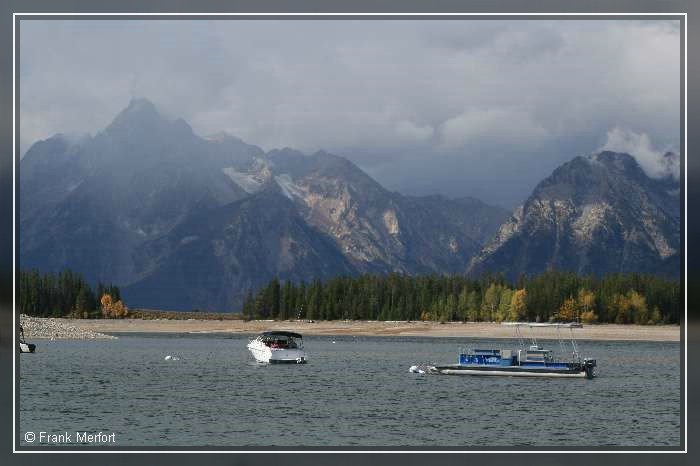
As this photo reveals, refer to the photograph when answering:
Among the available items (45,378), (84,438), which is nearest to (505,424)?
(84,438)

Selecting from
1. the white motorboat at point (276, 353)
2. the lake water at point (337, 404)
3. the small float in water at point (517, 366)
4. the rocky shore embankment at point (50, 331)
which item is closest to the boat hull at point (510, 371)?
the small float in water at point (517, 366)

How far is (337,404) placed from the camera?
2928 inches

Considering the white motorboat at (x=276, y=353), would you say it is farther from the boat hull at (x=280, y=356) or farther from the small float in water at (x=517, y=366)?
the small float in water at (x=517, y=366)

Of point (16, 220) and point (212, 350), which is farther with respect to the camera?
point (212, 350)

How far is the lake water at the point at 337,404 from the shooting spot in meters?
59.0

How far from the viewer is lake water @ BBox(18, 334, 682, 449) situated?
58969 mm

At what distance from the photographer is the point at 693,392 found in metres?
52.0

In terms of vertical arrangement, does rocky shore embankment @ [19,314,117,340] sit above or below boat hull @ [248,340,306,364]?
below

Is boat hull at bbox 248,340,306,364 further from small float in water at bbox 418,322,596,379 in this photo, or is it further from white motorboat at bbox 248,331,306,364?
small float in water at bbox 418,322,596,379

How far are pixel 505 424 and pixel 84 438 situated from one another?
26040mm

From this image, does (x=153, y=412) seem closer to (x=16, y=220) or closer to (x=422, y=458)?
(x=422, y=458)

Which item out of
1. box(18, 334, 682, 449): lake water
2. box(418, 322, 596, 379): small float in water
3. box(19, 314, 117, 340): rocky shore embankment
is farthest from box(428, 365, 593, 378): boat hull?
box(19, 314, 117, 340): rocky shore embankment

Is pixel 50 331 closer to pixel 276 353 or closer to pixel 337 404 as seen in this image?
pixel 276 353

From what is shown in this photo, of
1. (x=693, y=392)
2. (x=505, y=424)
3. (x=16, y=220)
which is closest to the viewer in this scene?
(x=16, y=220)
